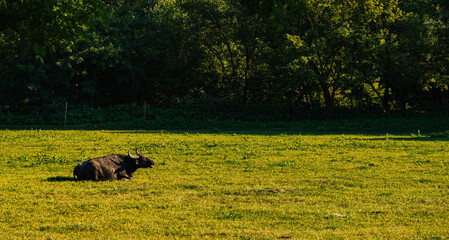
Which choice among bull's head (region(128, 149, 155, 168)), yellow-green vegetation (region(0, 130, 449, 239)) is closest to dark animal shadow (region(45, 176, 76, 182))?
yellow-green vegetation (region(0, 130, 449, 239))

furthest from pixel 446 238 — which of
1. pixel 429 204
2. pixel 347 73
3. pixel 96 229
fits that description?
pixel 347 73

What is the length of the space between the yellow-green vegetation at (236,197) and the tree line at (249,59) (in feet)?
64.7

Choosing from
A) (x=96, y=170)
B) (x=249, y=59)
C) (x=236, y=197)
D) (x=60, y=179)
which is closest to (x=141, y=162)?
(x=96, y=170)

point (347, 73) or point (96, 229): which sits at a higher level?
point (347, 73)

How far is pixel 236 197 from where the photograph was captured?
38.4 feet

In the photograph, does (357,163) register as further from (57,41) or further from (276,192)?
(57,41)

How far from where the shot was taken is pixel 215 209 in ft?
34.4

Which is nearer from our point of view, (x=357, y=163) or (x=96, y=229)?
(x=96, y=229)

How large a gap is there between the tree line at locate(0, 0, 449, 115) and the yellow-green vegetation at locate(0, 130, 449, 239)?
19.7 metres

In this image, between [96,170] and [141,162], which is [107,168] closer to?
[96,170]

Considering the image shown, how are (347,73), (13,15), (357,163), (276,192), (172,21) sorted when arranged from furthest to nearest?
(172,21) → (347,73) → (357,163) → (276,192) → (13,15)

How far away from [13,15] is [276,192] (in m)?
7.97

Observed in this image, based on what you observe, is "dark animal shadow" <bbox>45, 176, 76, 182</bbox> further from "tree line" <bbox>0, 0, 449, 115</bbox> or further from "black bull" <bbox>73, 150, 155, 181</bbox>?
"tree line" <bbox>0, 0, 449, 115</bbox>

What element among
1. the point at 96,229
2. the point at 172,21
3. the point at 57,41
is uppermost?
the point at 172,21
